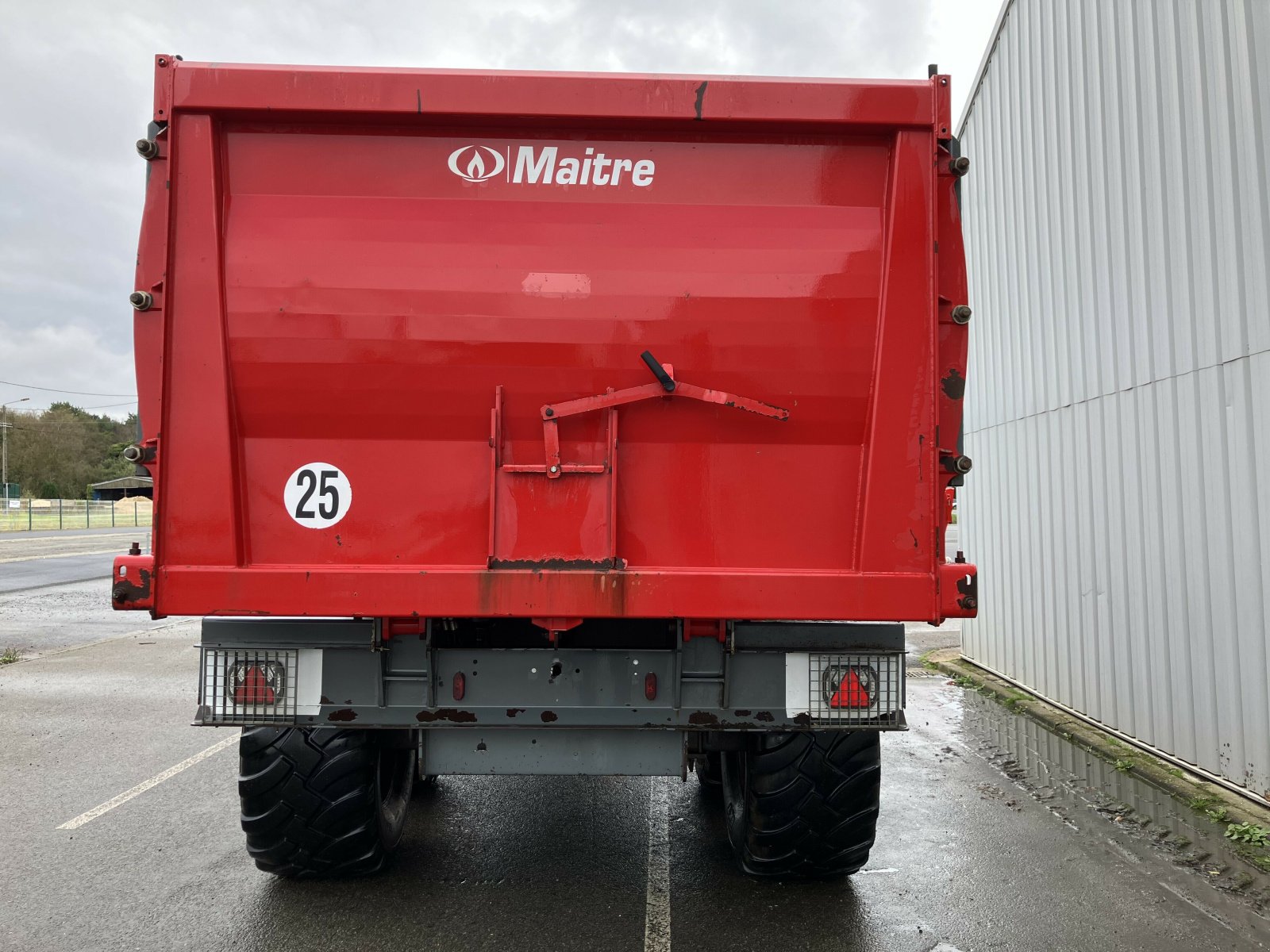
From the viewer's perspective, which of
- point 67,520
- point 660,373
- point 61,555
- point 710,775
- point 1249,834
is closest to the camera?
point 660,373

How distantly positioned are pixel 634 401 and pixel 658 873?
91.9 inches

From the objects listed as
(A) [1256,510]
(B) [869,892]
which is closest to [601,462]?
(B) [869,892]

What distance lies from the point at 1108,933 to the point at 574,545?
2.74m

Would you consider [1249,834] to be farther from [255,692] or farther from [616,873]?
[255,692]

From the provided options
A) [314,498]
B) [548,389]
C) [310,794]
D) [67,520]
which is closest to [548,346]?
[548,389]

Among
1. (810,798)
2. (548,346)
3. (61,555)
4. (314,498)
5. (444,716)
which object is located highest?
(548,346)

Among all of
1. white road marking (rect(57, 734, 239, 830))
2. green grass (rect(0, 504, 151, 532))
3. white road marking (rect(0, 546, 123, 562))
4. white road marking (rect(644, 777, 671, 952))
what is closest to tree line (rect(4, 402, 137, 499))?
green grass (rect(0, 504, 151, 532))

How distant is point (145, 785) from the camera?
18.5 ft

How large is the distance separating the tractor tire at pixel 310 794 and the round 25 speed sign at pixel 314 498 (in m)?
0.94

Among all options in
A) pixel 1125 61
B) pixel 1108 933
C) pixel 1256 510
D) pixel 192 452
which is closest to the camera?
pixel 192 452

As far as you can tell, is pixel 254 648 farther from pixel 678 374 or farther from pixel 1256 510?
pixel 1256 510

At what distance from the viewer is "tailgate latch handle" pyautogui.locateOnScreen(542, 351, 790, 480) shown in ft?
10.6

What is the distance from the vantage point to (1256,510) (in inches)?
197

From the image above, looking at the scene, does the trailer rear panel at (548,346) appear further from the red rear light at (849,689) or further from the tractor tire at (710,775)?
the tractor tire at (710,775)
